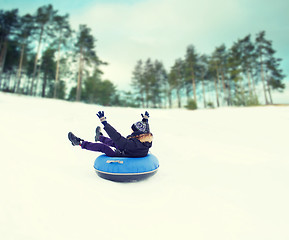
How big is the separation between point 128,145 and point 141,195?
89cm

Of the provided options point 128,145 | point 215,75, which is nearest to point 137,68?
point 215,75

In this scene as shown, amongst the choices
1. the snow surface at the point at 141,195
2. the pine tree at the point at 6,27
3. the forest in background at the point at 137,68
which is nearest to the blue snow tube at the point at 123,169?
the snow surface at the point at 141,195

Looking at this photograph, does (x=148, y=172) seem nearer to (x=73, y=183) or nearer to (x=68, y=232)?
(x=73, y=183)

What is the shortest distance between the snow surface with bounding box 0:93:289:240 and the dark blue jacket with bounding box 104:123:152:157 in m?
0.58

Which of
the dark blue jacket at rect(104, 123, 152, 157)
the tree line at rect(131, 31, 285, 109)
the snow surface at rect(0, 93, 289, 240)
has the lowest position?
the snow surface at rect(0, 93, 289, 240)

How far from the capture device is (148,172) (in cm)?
268

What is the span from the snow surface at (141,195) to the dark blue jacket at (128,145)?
58 centimetres

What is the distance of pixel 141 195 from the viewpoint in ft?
7.79

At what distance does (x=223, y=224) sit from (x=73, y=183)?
2.21 metres

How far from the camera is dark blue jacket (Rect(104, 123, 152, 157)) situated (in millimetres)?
2672

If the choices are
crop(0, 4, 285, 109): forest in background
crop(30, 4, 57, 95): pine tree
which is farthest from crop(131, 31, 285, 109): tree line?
crop(30, 4, 57, 95): pine tree

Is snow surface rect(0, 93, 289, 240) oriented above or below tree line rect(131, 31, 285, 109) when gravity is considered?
below

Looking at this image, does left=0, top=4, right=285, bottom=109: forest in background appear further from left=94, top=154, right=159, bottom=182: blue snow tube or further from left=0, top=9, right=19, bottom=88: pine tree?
left=94, top=154, right=159, bottom=182: blue snow tube

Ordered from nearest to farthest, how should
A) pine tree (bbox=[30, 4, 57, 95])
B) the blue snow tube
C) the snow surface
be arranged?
the snow surface, the blue snow tube, pine tree (bbox=[30, 4, 57, 95])
